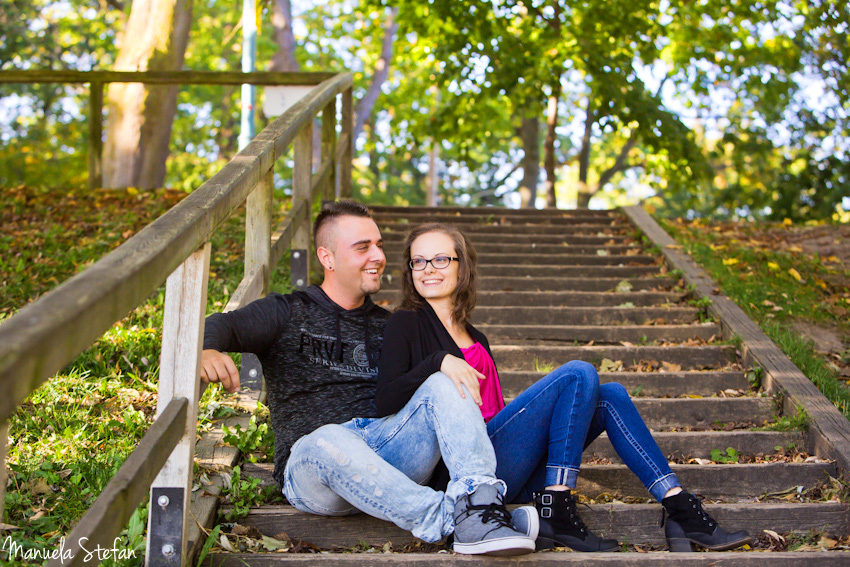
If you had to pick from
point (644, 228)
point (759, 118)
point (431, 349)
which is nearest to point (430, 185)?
point (759, 118)

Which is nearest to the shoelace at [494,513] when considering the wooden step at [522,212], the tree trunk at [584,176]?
the wooden step at [522,212]

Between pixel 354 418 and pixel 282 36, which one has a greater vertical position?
pixel 282 36

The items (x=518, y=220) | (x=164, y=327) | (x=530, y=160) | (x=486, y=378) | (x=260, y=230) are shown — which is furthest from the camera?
(x=530, y=160)

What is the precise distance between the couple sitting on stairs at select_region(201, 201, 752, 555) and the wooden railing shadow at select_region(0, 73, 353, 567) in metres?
0.25

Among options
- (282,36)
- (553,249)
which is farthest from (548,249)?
(282,36)

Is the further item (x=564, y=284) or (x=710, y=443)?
(x=564, y=284)

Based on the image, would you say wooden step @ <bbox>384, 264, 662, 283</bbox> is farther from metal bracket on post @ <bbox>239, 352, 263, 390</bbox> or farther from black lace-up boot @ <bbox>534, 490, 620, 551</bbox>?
black lace-up boot @ <bbox>534, 490, 620, 551</bbox>

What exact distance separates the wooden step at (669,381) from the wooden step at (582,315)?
95 cm

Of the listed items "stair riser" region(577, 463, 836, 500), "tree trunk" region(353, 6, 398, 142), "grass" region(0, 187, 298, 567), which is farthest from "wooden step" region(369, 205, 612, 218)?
"tree trunk" region(353, 6, 398, 142)

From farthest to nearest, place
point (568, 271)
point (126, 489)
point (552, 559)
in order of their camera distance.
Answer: point (568, 271) → point (552, 559) → point (126, 489)

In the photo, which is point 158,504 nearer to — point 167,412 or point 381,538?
point 167,412

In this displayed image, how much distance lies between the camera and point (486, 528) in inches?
88.9

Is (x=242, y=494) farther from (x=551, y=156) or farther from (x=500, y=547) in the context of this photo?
(x=551, y=156)

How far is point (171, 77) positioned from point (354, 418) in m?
4.95
